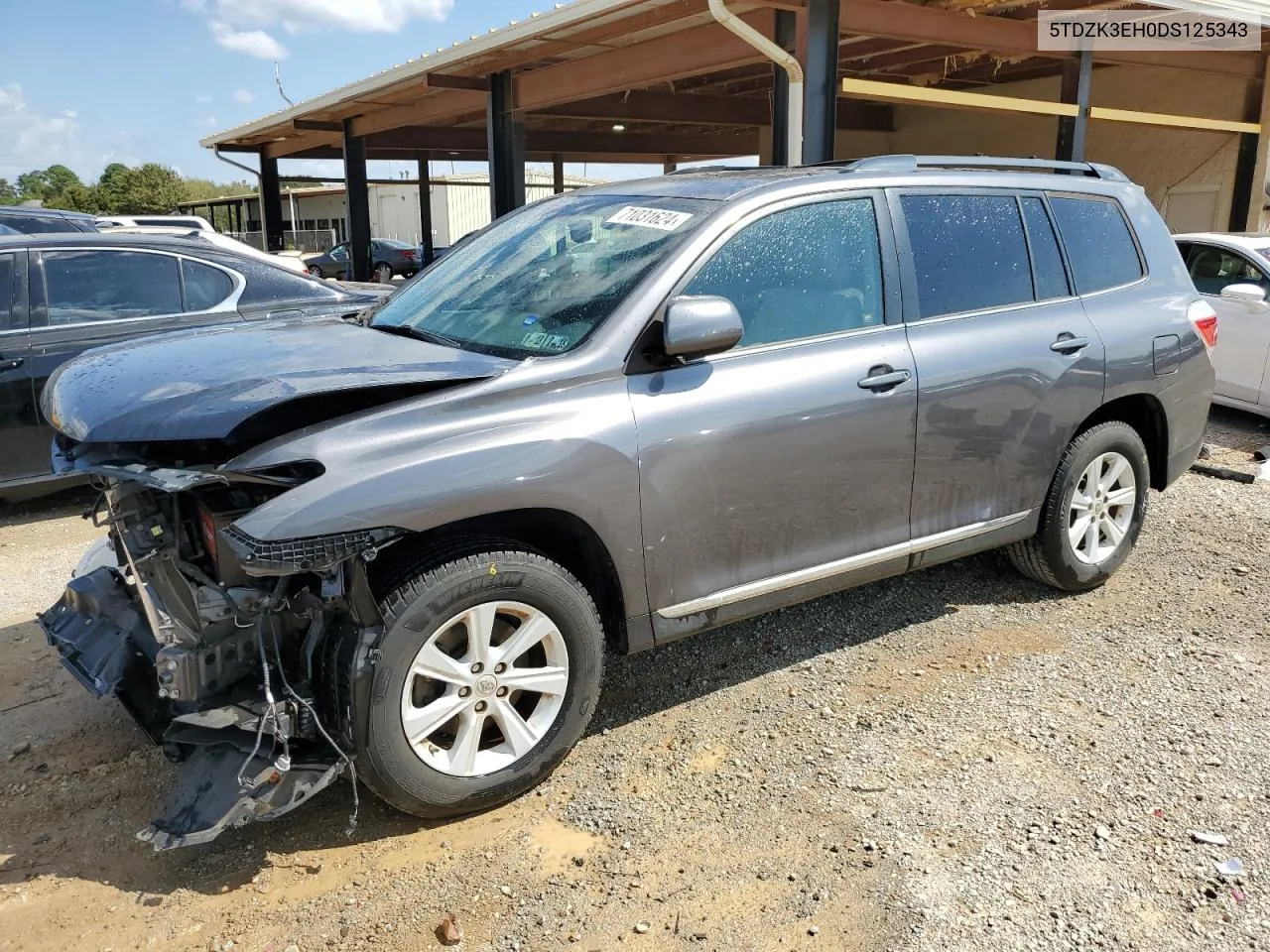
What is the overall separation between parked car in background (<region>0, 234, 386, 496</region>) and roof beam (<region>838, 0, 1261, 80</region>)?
18.1ft

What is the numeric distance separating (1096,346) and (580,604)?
106 inches

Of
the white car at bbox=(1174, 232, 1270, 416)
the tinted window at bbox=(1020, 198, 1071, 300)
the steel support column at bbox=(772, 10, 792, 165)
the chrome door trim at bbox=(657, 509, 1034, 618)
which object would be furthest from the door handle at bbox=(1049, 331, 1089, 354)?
the steel support column at bbox=(772, 10, 792, 165)

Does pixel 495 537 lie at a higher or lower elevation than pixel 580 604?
higher

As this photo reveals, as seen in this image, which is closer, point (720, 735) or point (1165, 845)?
point (1165, 845)

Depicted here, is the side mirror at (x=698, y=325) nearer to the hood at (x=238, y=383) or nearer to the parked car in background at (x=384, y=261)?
the hood at (x=238, y=383)

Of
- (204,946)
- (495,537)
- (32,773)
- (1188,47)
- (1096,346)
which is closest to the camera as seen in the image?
(204,946)

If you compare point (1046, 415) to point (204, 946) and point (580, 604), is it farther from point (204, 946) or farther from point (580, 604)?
point (204, 946)

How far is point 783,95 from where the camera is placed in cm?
863

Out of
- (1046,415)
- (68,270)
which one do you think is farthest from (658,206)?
(68,270)

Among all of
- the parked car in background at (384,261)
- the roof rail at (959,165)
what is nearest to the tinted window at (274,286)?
the roof rail at (959,165)

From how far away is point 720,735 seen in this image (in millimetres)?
3445

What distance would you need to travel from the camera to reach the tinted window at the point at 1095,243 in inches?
172

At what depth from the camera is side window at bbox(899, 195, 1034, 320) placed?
3.85 meters

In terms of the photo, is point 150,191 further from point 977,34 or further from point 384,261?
point 977,34
